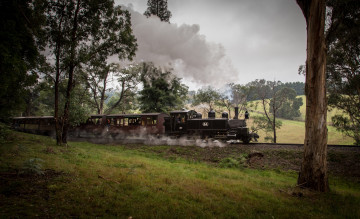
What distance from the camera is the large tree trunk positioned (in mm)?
6082

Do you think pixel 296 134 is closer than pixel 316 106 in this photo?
No

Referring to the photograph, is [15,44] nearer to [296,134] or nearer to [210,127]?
[210,127]

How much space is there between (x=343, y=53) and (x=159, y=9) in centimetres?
2374

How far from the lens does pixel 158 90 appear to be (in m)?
29.0

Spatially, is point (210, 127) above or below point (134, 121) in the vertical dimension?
below

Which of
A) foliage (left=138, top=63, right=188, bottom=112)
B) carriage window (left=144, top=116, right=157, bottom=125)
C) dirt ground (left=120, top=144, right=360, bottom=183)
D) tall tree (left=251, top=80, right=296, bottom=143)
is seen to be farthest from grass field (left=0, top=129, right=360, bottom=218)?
tall tree (left=251, top=80, right=296, bottom=143)

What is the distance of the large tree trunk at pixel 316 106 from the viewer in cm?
608

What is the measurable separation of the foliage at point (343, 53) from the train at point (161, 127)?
966 centimetres

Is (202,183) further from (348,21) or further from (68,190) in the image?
(348,21)

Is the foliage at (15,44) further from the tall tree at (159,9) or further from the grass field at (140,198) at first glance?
the tall tree at (159,9)

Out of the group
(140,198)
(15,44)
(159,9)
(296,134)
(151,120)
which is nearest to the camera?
(140,198)

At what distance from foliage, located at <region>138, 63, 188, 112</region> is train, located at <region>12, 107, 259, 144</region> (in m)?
7.40

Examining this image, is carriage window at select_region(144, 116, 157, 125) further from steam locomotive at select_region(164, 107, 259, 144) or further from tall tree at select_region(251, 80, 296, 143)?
tall tree at select_region(251, 80, 296, 143)

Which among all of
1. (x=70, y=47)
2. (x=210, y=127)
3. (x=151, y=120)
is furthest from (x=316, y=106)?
(x=151, y=120)
